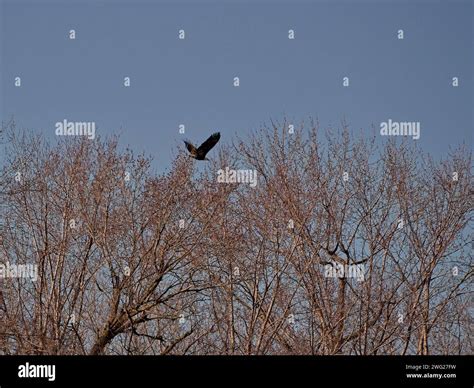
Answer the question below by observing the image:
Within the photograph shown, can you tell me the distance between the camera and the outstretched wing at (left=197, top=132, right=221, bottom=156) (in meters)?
9.70

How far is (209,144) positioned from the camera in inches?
387

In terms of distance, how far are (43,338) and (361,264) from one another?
14.3ft

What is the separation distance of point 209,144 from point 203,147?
0.10m

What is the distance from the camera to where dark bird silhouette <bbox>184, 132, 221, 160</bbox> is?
9721 mm

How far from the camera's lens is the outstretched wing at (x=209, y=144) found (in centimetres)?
970

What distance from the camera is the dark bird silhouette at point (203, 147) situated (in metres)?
9.72

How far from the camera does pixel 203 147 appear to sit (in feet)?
32.4

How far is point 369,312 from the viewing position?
11.0 meters
